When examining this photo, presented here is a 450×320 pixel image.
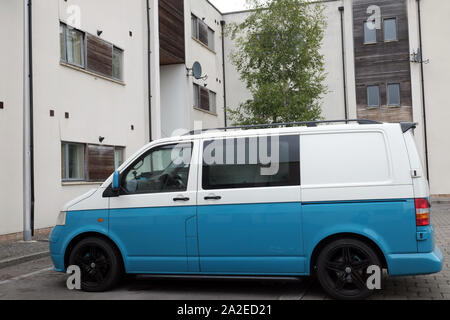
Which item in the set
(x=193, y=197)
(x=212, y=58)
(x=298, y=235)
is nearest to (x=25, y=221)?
(x=193, y=197)

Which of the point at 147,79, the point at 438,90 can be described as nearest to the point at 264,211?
the point at 147,79

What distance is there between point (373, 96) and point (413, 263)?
2184 cm

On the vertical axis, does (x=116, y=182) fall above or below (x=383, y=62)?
below

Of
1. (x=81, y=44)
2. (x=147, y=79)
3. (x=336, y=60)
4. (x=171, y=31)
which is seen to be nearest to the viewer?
(x=81, y=44)

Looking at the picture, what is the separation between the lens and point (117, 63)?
1680 centimetres

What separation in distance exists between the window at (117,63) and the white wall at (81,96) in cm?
19

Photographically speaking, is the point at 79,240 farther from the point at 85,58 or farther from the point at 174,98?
the point at 174,98

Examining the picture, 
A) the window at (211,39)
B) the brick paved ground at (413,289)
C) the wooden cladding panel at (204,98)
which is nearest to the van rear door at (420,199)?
the brick paved ground at (413,289)

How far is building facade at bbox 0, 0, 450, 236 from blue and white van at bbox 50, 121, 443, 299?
5.91m

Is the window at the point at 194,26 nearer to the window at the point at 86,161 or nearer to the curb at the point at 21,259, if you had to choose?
the window at the point at 86,161

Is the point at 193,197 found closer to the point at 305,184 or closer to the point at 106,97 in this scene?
the point at 305,184

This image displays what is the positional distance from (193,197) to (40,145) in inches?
301

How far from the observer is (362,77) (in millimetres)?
26328

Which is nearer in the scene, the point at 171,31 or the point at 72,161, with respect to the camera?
the point at 72,161
